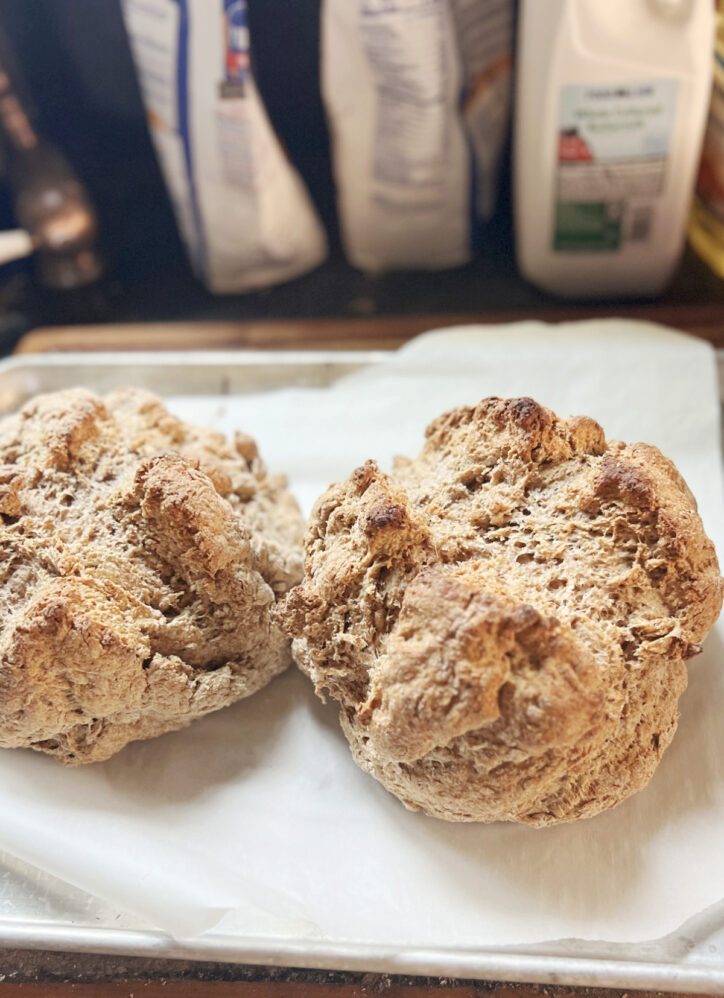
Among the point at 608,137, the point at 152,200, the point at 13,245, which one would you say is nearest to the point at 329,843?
the point at 608,137

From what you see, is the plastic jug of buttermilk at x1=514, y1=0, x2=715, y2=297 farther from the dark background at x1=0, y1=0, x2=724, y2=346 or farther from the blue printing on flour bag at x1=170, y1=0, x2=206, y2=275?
the blue printing on flour bag at x1=170, y1=0, x2=206, y2=275

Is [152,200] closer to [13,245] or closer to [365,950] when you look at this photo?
[13,245]

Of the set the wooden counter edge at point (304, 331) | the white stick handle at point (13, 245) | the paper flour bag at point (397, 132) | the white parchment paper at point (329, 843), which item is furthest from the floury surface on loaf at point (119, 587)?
the paper flour bag at point (397, 132)

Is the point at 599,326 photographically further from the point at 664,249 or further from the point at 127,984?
the point at 127,984

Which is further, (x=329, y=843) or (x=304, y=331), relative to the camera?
(x=304, y=331)

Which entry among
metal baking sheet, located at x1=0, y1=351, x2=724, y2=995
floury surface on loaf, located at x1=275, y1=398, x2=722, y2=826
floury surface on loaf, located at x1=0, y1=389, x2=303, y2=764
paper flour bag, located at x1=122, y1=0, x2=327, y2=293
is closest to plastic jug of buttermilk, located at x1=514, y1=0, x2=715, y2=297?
paper flour bag, located at x1=122, y1=0, x2=327, y2=293

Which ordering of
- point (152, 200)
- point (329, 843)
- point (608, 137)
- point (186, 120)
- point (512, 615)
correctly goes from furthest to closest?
point (152, 200) → point (186, 120) → point (608, 137) → point (329, 843) → point (512, 615)

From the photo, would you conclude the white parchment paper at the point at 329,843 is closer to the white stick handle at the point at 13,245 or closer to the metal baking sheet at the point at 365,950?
the metal baking sheet at the point at 365,950
